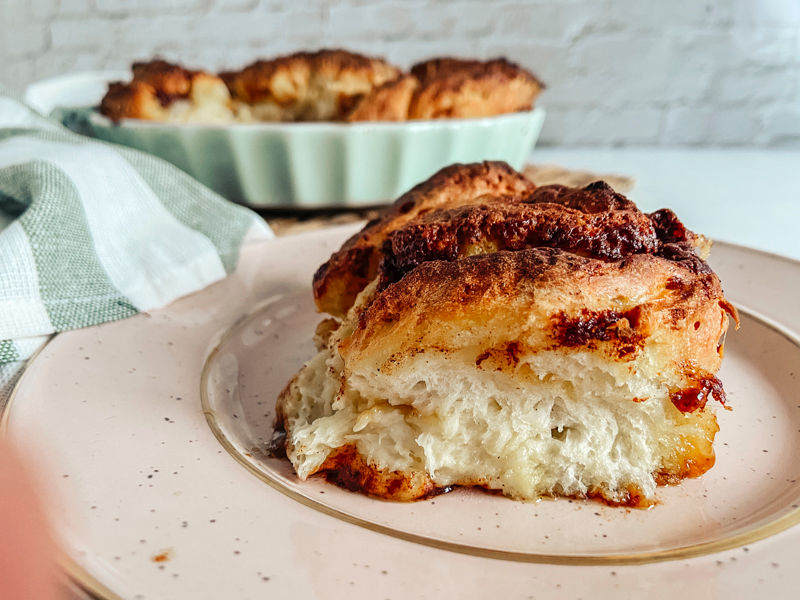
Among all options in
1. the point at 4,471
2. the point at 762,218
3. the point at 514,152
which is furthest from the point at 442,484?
the point at 762,218

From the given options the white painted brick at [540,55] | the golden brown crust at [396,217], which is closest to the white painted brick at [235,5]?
the white painted brick at [540,55]

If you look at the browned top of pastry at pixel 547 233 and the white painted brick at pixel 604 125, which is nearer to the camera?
the browned top of pastry at pixel 547 233

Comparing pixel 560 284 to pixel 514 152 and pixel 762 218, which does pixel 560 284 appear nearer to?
pixel 514 152

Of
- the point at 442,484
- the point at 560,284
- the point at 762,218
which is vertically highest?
the point at 560,284

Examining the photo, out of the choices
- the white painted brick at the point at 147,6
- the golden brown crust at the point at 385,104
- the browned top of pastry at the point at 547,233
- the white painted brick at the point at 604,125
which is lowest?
the white painted brick at the point at 604,125

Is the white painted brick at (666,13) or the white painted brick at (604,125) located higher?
the white painted brick at (666,13)

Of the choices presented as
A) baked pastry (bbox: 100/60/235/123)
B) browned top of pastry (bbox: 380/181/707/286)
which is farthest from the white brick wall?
browned top of pastry (bbox: 380/181/707/286)

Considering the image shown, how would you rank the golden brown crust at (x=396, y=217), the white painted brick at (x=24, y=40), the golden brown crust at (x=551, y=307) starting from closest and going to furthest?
the golden brown crust at (x=551, y=307) → the golden brown crust at (x=396, y=217) → the white painted brick at (x=24, y=40)

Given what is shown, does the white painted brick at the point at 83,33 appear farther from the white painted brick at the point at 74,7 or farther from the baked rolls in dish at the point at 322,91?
the baked rolls in dish at the point at 322,91
